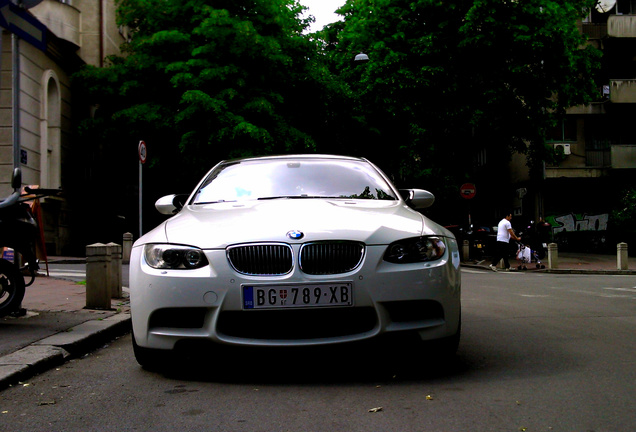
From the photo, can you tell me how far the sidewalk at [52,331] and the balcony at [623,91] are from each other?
2750 cm

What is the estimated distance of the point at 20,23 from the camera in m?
7.19

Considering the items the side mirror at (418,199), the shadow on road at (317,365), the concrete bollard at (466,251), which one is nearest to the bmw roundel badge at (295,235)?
the shadow on road at (317,365)

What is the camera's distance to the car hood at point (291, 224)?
451cm

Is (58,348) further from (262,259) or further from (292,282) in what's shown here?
(292,282)

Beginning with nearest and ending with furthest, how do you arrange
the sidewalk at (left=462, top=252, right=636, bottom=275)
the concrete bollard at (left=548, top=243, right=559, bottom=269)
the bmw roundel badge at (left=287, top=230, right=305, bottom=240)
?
the bmw roundel badge at (left=287, top=230, right=305, bottom=240) < the sidewalk at (left=462, top=252, right=636, bottom=275) < the concrete bollard at (left=548, top=243, right=559, bottom=269)

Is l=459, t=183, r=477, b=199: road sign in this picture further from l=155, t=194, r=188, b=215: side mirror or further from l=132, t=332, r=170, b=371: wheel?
l=132, t=332, r=170, b=371: wheel

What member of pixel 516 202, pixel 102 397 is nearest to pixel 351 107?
pixel 516 202

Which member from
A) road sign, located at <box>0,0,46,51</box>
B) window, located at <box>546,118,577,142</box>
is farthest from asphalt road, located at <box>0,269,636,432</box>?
window, located at <box>546,118,577,142</box>

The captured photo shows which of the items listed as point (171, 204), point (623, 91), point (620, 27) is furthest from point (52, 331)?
point (620, 27)

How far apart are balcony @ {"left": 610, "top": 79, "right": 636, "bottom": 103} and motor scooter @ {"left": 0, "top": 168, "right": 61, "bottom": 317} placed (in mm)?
29448

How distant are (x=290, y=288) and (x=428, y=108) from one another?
23036 mm

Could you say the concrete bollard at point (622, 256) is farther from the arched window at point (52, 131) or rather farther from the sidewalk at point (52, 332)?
the arched window at point (52, 131)

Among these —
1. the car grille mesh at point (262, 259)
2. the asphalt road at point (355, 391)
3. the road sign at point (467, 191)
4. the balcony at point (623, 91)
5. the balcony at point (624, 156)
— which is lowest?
the asphalt road at point (355, 391)

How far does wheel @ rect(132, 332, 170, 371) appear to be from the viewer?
15.3ft
